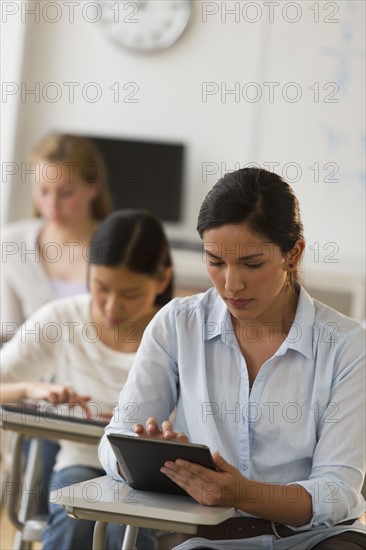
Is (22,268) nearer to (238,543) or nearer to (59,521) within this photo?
(59,521)

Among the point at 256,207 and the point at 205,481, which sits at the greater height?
the point at 256,207

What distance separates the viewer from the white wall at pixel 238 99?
4.95 meters

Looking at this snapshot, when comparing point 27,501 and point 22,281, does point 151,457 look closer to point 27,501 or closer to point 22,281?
point 27,501

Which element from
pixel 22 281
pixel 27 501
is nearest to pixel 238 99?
pixel 22 281

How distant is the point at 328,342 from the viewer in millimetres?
1764

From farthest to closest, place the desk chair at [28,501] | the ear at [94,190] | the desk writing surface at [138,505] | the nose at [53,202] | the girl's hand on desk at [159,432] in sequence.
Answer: the ear at [94,190] → the nose at [53,202] → the desk chair at [28,501] → the girl's hand on desk at [159,432] → the desk writing surface at [138,505]

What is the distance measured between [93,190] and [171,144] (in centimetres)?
117

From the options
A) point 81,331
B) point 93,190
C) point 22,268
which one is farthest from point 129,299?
point 93,190

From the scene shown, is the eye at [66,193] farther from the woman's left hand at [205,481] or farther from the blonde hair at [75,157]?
the woman's left hand at [205,481]

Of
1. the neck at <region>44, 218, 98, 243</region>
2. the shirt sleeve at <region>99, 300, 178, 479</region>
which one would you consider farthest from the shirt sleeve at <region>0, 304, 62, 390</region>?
the neck at <region>44, 218, 98, 243</region>

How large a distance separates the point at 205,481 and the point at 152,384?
1.01 feet

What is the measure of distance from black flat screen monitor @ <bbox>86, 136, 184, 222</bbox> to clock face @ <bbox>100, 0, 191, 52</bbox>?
546 mm

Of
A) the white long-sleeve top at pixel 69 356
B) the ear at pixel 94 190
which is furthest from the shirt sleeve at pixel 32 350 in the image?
the ear at pixel 94 190

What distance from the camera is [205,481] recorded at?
1516 millimetres
